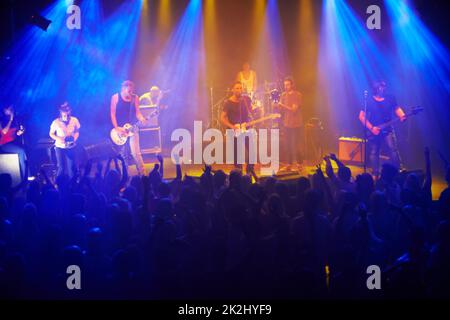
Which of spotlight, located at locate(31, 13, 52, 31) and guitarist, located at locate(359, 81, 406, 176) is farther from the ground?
spotlight, located at locate(31, 13, 52, 31)

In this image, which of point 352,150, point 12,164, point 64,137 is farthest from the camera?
point 352,150

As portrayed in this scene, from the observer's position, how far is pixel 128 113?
9.06 m

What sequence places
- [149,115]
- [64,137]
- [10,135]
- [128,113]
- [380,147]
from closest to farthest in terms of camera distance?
[10,135] < [64,137] < [380,147] < [128,113] < [149,115]

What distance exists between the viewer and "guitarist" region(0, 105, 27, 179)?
8.41 m

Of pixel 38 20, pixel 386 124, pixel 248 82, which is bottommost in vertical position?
pixel 386 124

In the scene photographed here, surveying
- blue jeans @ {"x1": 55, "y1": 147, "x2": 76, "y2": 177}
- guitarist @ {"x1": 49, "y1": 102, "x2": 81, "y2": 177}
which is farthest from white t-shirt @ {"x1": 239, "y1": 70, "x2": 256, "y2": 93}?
blue jeans @ {"x1": 55, "y1": 147, "x2": 76, "y2": 177}

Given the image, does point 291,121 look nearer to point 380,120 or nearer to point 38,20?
point 380,120

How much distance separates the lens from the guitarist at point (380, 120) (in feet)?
28.4

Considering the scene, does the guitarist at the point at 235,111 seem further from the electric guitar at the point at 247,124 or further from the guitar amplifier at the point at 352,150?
the guitar amplifier at the point at 352,150

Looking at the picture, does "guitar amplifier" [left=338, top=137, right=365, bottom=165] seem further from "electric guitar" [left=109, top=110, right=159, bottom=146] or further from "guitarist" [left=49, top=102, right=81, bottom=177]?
"guitarist" [left=49, top=102, right=81, bottom=177]

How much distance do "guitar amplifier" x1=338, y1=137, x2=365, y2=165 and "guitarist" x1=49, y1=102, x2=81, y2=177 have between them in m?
5.20

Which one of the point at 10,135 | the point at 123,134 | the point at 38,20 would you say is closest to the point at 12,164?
the point at 10,135

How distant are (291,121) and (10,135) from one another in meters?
5.16
